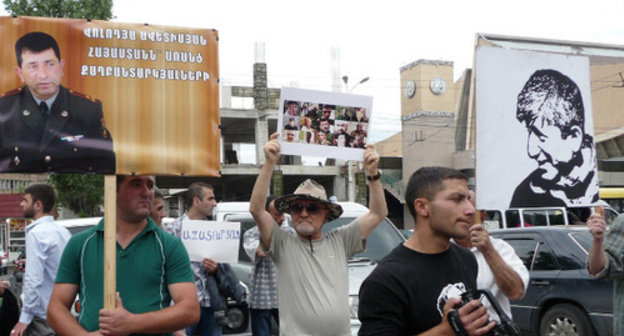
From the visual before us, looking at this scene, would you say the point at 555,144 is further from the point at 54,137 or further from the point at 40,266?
the point at 40,266

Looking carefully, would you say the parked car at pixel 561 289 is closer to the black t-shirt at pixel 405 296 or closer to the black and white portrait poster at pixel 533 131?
the black and white portrait poster at pixel 533 131

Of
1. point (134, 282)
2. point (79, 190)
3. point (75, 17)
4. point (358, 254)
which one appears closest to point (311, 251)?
point (134, 282)

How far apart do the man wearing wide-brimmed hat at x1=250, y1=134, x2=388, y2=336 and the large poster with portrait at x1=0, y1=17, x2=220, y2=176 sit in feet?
2.19

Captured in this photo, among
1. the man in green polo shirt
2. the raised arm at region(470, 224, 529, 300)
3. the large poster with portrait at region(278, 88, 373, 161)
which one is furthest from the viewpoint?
the large poster with portrait at region(278, 88, 373, 161)

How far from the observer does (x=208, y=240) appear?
6.28 metres

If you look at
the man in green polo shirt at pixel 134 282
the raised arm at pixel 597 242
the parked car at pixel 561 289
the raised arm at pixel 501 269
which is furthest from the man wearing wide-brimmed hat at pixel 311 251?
the parked car at pixel 561 289

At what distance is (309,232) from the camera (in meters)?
4.68

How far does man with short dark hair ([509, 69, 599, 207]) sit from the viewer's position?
461 cm

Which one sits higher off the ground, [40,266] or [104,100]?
[104,100]

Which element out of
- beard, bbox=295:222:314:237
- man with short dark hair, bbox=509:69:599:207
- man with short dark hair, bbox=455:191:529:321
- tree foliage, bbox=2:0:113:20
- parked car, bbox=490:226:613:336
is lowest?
parked car, bbox=490:226:613:336

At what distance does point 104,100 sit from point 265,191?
4.20 ft

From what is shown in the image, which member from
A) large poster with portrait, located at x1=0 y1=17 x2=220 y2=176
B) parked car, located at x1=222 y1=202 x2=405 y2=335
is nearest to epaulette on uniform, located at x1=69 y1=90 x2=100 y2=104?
large poster with portrait, located at x1=0 y1=17 x2=220 y2=176

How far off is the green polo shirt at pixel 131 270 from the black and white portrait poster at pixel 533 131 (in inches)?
76.0

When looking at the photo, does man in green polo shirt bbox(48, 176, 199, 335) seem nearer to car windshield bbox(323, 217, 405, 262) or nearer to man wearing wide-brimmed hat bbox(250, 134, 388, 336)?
man wearing wide-brimmed hat bbox(250, 134, 388, 336)
